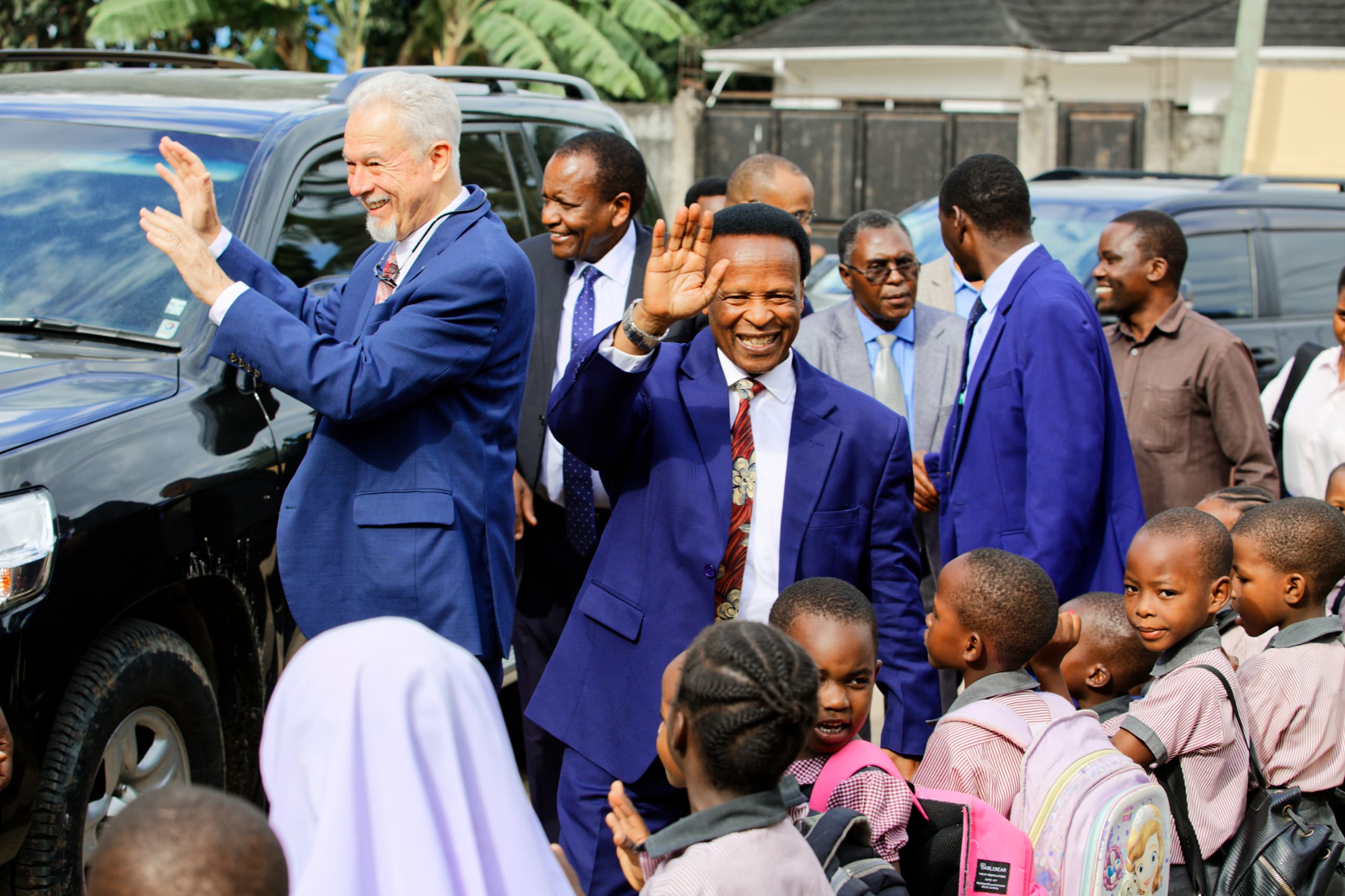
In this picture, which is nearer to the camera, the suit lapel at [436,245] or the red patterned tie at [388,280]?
the suit lapel at [436,245]

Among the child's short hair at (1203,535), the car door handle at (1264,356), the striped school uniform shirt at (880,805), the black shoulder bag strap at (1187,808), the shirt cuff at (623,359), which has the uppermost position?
the shirt cuff at (623,359)

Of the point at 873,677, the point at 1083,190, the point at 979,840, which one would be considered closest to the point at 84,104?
the point at 873,677

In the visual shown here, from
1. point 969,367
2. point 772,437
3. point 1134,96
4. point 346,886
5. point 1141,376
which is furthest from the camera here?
point 1134,96

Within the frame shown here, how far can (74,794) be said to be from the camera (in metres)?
3.48

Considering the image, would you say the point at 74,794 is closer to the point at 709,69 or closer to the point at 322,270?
the point at 322,270

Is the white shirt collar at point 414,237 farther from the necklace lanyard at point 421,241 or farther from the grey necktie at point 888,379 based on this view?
the grey necktie at point 888,379

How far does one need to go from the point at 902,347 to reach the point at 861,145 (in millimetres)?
12848

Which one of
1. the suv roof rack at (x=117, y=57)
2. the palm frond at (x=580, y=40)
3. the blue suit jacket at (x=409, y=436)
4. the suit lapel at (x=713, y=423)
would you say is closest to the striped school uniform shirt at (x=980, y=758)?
Result: the suit lapel at (x=713, y=423)

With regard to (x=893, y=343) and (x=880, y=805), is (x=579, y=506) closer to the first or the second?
(x=893, y=343)

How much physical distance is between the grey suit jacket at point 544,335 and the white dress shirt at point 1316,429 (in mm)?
2756

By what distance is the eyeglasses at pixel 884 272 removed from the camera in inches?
211

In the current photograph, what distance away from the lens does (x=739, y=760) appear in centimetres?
220

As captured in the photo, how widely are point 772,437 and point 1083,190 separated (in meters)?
5.60

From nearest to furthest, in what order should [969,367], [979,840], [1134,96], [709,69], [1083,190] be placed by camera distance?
1. [979,840]
2. [969,367]
3. [1083,190]
4. [1134,96]
5. [709,69]
